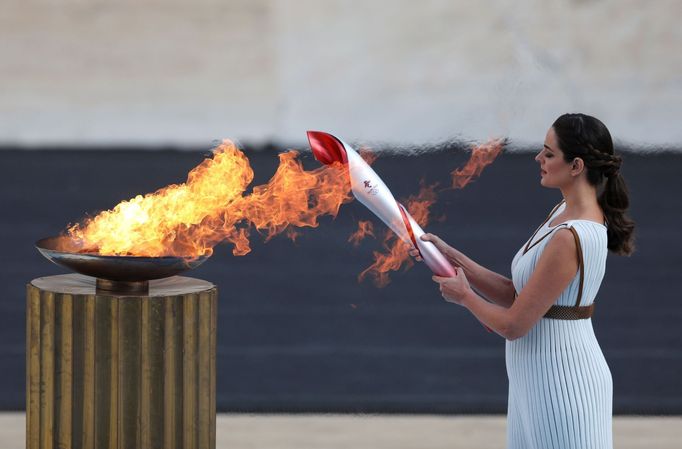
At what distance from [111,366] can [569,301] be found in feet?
4.42

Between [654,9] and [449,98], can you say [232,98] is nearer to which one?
[449,98]

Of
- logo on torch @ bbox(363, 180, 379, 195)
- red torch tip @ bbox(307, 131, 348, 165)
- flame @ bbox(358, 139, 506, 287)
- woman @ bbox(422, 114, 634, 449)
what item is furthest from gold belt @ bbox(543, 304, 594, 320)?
flame @ bbox(358, 139, 506, 287)

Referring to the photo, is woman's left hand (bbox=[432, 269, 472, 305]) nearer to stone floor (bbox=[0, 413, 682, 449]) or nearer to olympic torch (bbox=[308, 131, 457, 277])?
olympic torch (bbox=[308, 131, 457, 277])

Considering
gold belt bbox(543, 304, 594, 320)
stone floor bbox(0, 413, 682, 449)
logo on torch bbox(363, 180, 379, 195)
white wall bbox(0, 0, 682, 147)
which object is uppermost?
white wall bbox(0, 0, 682, 147)

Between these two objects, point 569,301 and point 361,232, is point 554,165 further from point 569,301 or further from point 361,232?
point 361,232

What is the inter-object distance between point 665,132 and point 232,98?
85.7 inches

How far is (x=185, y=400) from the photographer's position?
10.5 ft

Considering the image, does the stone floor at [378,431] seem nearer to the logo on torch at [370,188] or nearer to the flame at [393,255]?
the flame at [393,255]

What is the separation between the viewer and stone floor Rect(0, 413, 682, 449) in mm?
4809

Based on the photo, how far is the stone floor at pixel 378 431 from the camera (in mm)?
4809

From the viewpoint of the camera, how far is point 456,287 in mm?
2740

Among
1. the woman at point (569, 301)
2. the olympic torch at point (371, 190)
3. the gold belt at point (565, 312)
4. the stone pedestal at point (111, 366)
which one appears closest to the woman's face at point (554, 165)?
the woman at point (569, 301)

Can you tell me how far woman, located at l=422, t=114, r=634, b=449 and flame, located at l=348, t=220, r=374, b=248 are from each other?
2.54m

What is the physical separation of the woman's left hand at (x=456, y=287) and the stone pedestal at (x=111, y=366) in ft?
2.75
